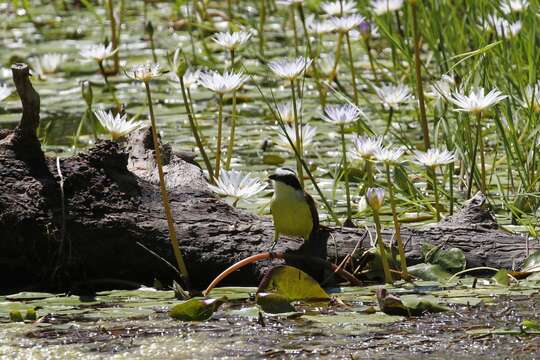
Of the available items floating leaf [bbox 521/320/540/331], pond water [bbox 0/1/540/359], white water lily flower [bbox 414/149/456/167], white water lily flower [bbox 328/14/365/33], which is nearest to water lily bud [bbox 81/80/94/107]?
pond water [bbox 0/1/540/359]

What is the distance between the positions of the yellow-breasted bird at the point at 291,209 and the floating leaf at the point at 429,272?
35cm

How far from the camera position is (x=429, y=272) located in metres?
3.66

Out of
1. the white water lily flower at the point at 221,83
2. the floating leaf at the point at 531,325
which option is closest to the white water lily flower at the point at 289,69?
the white water lily flower at the point at 221,83

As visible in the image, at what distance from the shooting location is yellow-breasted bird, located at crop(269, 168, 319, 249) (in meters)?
3.71

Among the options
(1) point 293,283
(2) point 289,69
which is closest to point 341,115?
(2) point 289,69

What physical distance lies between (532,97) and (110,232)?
5.94 feet

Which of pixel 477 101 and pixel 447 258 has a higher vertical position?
pixel 477 101

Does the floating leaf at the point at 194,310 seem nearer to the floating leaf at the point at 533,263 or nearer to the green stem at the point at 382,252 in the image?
the green stem at the point at 382,252

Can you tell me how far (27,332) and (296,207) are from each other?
99 centimetres

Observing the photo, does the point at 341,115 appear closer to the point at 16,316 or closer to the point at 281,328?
the point at 281,328

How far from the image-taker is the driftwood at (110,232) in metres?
3.67

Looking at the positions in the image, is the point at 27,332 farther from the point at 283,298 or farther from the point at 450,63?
the point at 450,63

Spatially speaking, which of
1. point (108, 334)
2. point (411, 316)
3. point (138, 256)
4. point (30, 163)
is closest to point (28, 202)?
point (30, 163)

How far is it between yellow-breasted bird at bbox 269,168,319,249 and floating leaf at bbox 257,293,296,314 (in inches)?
15.9
